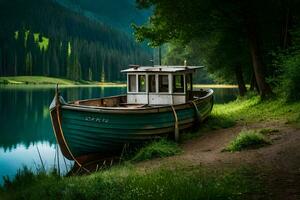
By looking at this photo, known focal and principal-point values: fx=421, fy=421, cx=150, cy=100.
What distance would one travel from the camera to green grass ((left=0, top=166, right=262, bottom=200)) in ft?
27.5

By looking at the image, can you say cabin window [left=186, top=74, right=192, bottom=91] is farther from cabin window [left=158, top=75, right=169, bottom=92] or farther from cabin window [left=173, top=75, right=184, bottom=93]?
cabin window [left=158, top=75, right=169, bottom=92]

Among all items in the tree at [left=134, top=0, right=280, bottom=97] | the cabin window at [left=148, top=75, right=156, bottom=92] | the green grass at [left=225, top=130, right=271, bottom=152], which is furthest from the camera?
the tree at [left=134, top=0, right=280, bottom=97]

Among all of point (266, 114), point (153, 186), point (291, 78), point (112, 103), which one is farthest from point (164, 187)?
point (291, 78)

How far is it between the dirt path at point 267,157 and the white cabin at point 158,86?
3.28 meters

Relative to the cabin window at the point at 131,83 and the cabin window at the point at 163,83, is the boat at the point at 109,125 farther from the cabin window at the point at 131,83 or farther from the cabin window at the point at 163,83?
the cabin window at the point at 131,83

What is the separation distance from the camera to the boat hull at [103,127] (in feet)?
57.6

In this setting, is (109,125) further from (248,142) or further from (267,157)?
(267,157)

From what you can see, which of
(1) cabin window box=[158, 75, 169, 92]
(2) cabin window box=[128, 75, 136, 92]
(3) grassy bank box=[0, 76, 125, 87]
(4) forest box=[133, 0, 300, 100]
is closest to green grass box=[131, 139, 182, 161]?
(1) cabin window box=[158, 75, 169, 92]

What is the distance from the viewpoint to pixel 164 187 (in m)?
8.92

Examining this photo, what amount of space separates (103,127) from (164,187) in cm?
900

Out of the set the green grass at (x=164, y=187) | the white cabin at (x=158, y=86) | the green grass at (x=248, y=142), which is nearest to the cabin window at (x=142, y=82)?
the white cabin at (x=158, y=86)

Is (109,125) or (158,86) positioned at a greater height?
(158,86)

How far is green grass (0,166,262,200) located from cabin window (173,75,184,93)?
1077 cm

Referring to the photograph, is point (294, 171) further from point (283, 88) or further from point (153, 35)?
point (153, 35)
